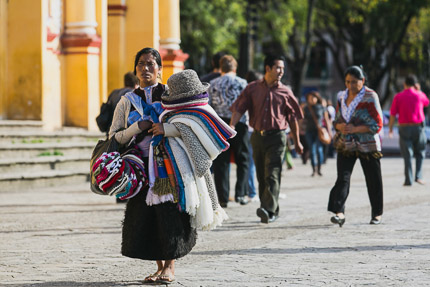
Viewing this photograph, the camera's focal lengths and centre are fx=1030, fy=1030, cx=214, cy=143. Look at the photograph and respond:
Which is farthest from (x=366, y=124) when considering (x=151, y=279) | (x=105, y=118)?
(x=151, y=279)

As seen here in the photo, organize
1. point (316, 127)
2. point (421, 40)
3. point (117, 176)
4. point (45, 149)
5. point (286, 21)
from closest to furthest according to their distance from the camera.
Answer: point (117, 176)
point (45, 149)
point (316, 127)
point (286, 21)
point (421, 40)

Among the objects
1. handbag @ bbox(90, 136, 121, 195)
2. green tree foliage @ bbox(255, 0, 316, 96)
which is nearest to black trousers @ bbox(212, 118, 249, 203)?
handbag @ bbox(90, 136, 121, 195)

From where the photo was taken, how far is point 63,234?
33.9 ft

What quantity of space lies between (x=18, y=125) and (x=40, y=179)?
2.36 meters

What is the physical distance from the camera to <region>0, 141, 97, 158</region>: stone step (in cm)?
1655

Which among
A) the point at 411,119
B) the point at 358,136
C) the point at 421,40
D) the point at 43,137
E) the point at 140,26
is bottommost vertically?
the point at 43,137

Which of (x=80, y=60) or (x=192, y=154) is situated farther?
(x=80, y=60)

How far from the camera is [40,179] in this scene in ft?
53.3

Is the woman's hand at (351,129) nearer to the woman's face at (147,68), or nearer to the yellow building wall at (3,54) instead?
the woman's face at (147,68)

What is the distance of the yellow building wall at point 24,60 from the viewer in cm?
1881

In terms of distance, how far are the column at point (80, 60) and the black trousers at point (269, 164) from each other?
29.4 ft

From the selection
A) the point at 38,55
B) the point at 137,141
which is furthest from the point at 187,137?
the point at 38,55

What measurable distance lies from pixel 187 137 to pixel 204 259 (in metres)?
1.65

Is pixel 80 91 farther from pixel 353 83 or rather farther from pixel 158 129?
pixel 158 129
